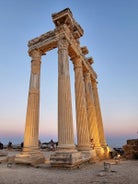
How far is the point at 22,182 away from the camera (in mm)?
9328

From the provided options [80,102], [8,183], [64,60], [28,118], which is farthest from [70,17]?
[8,183]

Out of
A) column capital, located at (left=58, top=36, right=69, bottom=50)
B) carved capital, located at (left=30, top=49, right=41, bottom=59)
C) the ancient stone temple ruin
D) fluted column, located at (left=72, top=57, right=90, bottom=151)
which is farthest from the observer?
carved capital, located at (left=30, top=49, right=41, bottom=59)

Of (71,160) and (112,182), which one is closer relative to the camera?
(112,182)

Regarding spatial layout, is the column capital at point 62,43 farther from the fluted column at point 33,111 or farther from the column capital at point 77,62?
the column capital at point 77,62

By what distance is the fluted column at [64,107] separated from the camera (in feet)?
51.3

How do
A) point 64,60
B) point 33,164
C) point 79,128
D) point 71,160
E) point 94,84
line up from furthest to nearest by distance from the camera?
point 94,84, point 79,128, point 64,60, point 33,164, point 71,160

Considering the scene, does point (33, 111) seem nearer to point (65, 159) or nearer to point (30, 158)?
point (30, 158)

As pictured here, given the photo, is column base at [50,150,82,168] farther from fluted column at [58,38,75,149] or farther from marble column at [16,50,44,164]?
marble column at [16,50,44,164]

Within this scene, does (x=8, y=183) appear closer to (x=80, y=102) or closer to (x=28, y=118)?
(x=28, y=118)

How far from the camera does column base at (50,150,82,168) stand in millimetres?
13720

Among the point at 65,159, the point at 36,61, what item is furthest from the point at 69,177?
the point at 36,61

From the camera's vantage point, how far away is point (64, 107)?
1664 centimetres

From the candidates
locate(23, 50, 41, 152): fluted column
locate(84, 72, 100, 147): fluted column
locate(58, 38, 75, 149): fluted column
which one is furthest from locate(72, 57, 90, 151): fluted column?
locate(84, 72, 100, 147): fluted column

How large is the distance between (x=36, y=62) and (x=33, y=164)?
12.8 metres
